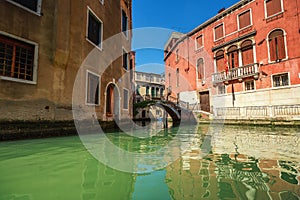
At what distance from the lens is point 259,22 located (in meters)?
14.4

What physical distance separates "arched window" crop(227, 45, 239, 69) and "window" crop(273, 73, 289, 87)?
11.9 feet

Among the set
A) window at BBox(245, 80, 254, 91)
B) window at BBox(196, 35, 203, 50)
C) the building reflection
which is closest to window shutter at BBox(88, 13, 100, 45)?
the building reflection

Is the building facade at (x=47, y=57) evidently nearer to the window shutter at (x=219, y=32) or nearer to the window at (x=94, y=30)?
the window at (x=94, y=30)

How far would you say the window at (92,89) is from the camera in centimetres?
843

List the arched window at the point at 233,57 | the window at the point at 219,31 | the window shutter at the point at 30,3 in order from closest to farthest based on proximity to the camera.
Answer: the window shutter at the point at 30,3 → the arched window at the point at 233,57 → the window at the point at 219,31

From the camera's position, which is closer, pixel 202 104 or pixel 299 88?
pixel 299 88

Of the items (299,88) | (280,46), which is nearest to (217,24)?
(280,46)

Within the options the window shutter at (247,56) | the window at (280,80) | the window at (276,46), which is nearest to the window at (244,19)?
the window shutter at (247,56)

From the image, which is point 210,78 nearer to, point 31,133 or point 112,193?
point 31,133

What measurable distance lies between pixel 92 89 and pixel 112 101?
2.30 m

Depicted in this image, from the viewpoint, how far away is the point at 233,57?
1638 centimetres

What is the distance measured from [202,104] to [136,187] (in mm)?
17543

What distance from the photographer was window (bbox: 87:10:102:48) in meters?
8.98

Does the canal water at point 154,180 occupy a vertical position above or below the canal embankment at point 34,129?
below
